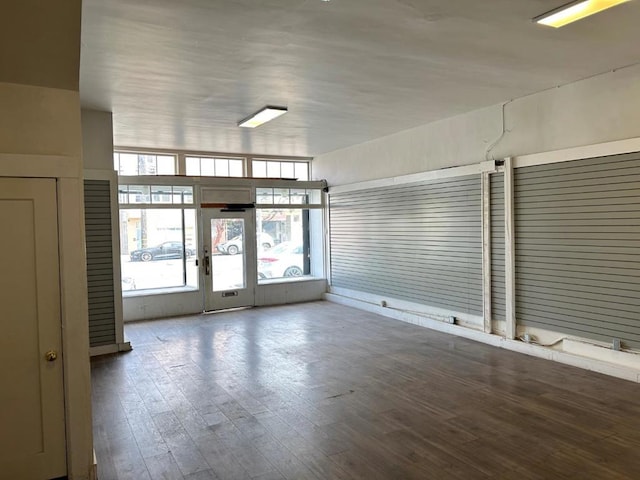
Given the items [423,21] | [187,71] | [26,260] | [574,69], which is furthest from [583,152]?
[26,260]

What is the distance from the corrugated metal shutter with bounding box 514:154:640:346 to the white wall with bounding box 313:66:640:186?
31cm

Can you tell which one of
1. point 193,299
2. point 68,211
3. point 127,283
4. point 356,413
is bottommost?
point 356,413

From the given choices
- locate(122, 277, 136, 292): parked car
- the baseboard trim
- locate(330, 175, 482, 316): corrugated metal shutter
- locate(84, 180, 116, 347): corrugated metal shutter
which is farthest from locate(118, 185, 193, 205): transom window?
locate(330, 175, 482, 316): corrugated metal shutter

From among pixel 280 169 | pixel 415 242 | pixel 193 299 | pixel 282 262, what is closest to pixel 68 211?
pixel 415 242

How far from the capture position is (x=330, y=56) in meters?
4.08

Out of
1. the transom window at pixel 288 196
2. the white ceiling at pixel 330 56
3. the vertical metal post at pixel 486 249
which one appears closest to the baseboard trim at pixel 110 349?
the white ceiling at pixel 330 56

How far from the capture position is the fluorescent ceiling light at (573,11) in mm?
3127

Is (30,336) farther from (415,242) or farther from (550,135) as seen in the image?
(415,242)

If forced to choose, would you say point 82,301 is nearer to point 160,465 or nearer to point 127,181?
point 160,465

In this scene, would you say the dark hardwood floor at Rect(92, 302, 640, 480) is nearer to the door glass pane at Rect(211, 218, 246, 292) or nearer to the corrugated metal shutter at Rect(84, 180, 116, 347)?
the corrugated metal shutter at Rect(84, 180, 116, 347)

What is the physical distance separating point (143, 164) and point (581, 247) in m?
7.09

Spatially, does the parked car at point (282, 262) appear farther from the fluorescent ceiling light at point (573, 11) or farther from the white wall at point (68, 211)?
the fluorescent ceiling light at point (573, 11)

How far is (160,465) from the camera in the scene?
3.09m

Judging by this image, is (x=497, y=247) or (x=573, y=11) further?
(x=497, y=247)
